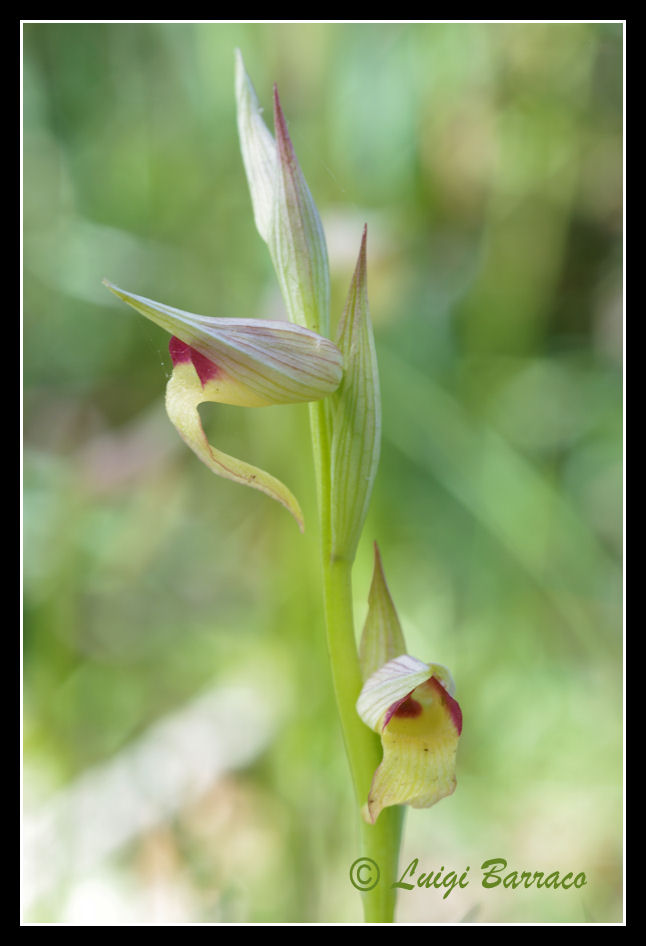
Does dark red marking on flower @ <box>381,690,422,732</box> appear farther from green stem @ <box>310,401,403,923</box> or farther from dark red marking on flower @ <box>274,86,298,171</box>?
dark red marking on flower @ <box>274,86,298,171</box>

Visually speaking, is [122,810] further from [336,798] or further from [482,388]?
[482,388]

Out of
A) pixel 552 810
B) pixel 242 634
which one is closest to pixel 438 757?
pixel 552 810

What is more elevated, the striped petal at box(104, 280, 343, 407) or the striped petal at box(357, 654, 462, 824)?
the striped petal at box(104, 280, 343, 407)

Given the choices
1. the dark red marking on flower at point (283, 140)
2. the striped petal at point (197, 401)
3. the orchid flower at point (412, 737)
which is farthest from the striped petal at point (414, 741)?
the dark red marking on flower at point (283, 140)

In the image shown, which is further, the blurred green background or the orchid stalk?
the blurred green background

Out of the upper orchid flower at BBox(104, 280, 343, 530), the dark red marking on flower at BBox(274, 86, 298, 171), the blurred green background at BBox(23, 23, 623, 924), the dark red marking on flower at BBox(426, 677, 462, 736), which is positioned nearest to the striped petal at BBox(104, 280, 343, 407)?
the upper orchid flower at BBox(104, 280, 343, 530)

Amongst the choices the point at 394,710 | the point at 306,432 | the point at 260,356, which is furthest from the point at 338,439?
the point at 306,432
